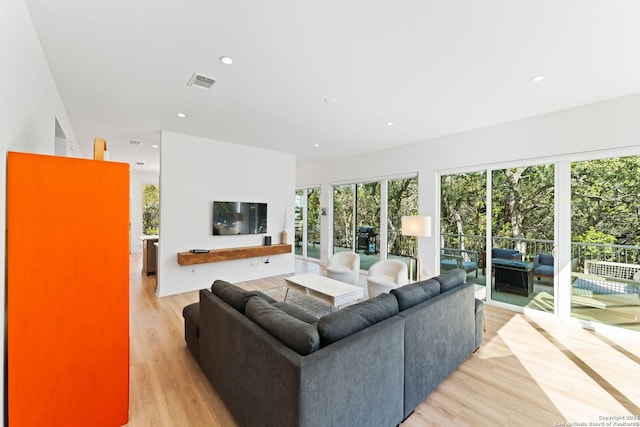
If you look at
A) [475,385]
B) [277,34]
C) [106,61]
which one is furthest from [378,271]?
[106,61]

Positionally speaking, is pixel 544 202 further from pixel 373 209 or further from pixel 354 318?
pixel 354 318

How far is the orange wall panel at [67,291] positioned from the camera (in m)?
1.47

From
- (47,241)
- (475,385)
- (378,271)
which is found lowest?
(475,385)

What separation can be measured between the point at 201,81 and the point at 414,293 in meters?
2.93

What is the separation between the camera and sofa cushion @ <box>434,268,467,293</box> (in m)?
2.48

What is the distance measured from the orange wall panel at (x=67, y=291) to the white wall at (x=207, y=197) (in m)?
3.07

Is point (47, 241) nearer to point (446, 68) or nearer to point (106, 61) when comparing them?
point (106, 61)

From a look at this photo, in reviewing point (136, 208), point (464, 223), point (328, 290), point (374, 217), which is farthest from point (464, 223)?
point (136, 208)

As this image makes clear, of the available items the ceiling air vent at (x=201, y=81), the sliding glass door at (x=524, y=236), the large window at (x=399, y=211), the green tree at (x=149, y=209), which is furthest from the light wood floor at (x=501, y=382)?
the green tree at (x=149, y=209)

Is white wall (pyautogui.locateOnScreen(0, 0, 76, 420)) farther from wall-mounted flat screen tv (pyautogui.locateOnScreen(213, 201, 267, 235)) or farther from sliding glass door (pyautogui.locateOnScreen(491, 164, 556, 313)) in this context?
sliding glass door (pyautogui.locateOnScreen(491, 164, 556, 313))

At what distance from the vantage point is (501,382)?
2285 mm

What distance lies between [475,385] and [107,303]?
9.25ft

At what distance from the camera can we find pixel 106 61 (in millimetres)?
2484

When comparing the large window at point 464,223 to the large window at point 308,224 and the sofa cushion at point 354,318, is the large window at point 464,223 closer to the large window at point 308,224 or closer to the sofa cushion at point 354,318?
the sofa cushion at point 354,318
